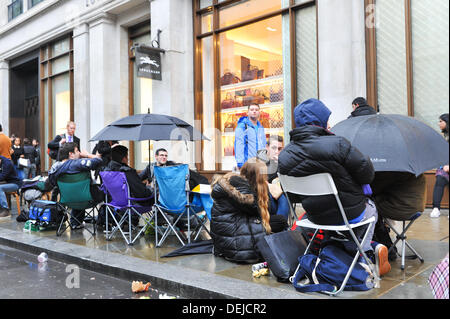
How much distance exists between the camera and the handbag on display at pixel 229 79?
1070 cm

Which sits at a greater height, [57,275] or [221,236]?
[221,236]

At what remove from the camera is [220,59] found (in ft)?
36.2

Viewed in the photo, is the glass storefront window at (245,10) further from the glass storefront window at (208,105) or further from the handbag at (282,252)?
the handbag at (282,252)

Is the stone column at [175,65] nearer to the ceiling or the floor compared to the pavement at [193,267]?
nearer to the ceiling

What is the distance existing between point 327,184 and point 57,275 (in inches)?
132

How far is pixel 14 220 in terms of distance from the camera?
29.3ft

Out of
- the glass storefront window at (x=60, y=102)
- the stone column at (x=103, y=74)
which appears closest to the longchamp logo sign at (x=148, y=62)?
the stone column at (x=103, y=74)

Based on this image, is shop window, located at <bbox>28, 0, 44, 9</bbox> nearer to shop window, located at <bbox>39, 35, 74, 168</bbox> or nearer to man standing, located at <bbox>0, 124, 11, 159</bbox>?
shop window, located at <bbox>39, 35, 74, 168</bbox>

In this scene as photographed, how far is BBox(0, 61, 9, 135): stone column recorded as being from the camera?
19.5 metres

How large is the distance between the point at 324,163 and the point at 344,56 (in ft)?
17.1

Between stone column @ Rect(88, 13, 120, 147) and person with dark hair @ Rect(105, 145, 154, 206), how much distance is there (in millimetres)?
7161

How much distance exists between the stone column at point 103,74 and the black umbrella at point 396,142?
10.3 m
